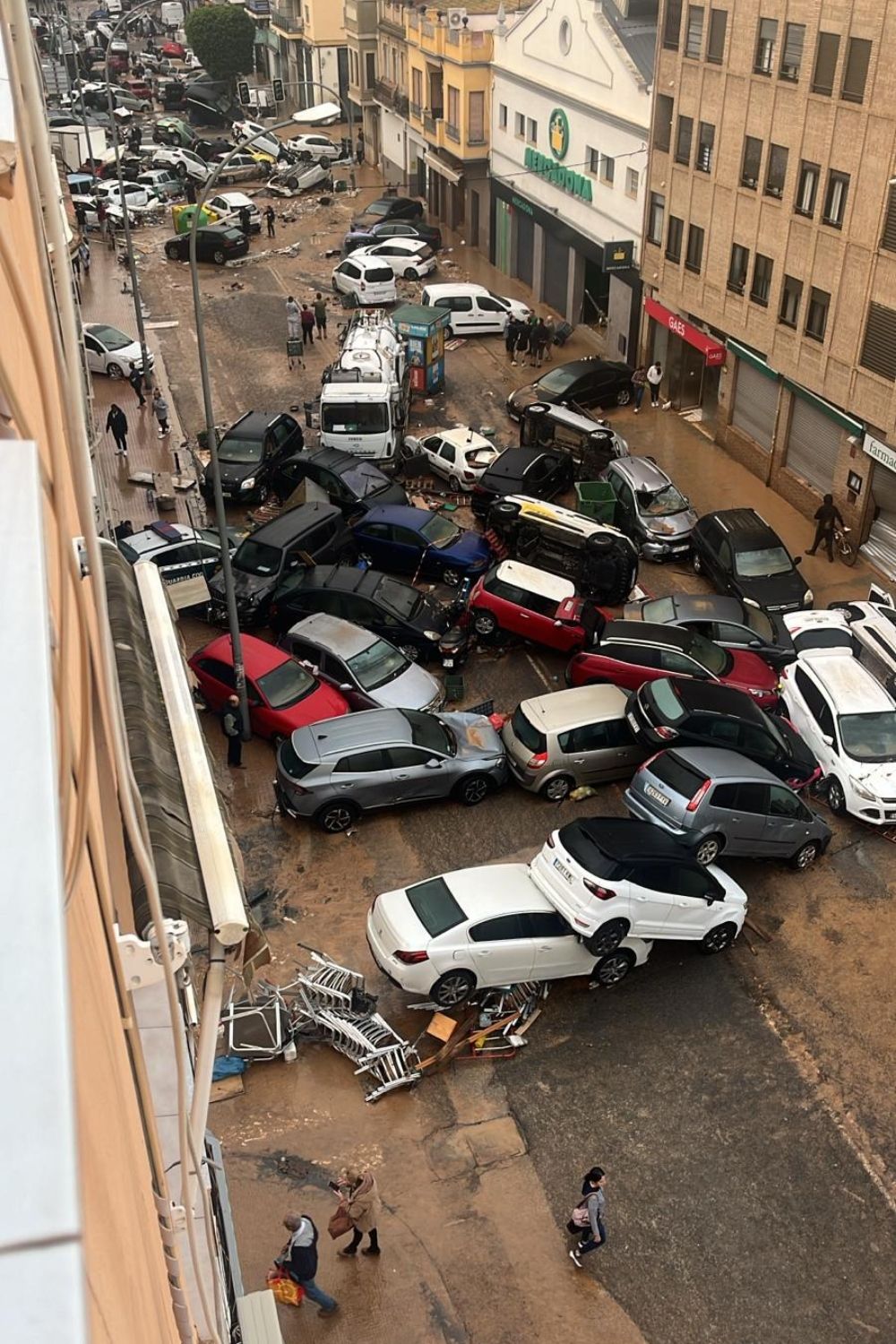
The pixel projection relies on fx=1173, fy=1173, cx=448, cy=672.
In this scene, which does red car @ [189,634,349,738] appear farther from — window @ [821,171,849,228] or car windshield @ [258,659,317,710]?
window @ [821,171,849,228]

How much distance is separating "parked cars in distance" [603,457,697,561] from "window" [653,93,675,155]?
9.27 m

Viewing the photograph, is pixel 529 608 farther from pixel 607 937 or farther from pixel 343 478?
pixel 607 937

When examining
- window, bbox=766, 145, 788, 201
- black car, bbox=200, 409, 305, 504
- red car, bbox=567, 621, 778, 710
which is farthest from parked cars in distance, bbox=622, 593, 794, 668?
window, bbox=766, 145, 788, 201

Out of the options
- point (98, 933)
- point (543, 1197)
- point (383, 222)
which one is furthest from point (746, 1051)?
point (383, 222)

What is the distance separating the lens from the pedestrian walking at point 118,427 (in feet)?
88.9

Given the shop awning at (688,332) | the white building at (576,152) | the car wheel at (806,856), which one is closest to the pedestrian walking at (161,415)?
the white building at (576,152)

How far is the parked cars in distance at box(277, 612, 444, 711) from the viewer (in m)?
17.9

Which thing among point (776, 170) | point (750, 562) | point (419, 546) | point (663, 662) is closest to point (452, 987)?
point (663, 662)

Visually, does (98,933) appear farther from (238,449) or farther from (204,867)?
(238,449)

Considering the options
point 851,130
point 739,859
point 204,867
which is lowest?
point 739,859

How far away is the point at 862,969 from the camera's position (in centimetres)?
1417

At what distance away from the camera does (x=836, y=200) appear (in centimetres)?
2200

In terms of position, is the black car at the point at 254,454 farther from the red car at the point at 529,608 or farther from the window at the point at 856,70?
the window at the point at 856,70

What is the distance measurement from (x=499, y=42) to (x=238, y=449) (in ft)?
68.2
